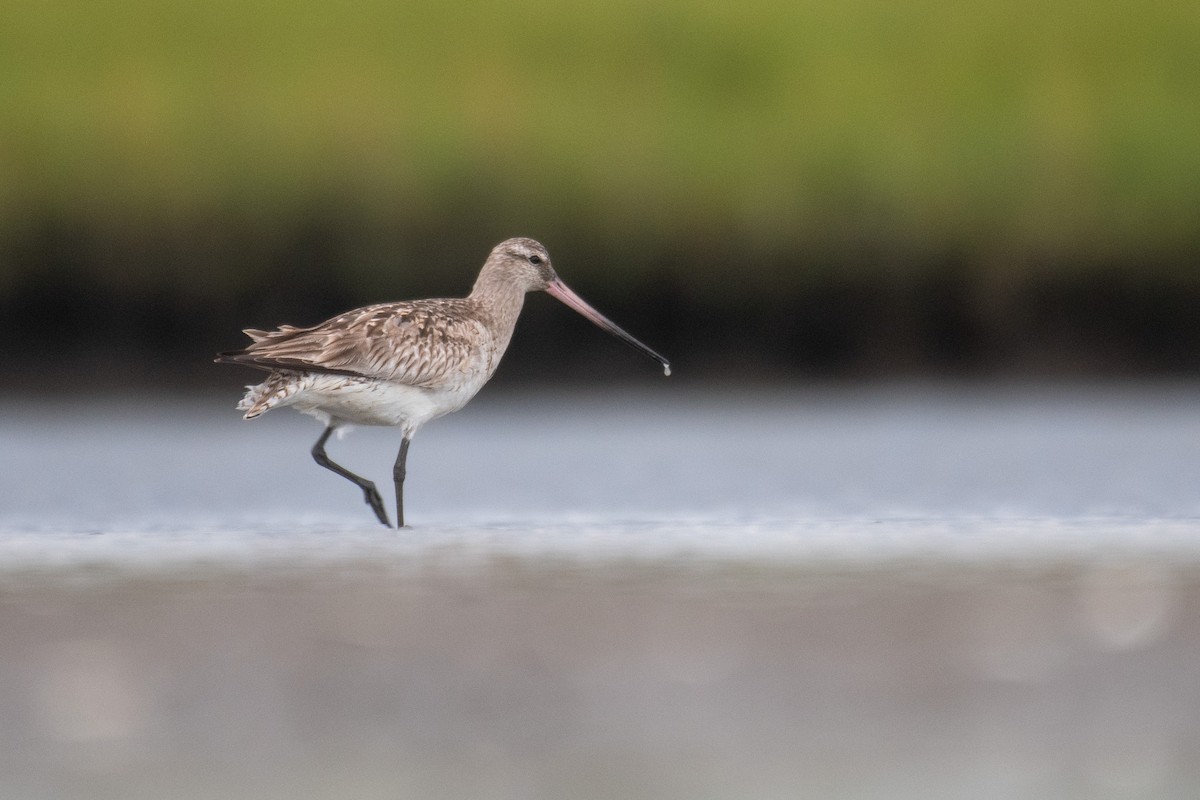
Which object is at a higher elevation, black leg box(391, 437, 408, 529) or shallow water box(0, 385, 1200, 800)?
shallow water box(0, 385, 1200, 800)

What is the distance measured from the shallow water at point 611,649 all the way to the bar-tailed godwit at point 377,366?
41cm

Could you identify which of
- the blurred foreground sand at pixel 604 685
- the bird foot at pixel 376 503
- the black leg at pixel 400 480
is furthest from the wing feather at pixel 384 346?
the blurred foreground sand at pixel 604 685

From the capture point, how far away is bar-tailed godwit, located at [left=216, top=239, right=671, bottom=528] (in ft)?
20.9

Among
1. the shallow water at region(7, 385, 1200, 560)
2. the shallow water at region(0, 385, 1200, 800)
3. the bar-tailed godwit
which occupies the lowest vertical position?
the shallow water at region(7, 385, 1200, 560)

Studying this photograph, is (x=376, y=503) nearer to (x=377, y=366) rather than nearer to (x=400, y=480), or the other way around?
(x=400, y=480)

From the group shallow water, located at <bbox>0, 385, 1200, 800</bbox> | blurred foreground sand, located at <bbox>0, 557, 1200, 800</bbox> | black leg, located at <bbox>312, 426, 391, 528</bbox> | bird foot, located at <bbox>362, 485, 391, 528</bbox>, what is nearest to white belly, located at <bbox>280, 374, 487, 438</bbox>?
black leg, located at <bbox>312, 426, 391, 528</bbox>

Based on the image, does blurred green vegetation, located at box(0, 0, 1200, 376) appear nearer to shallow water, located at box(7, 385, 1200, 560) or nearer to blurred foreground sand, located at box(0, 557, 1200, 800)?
shallow water, located at box(7, 385, 1200, 560)

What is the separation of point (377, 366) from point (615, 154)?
5611 millimetres

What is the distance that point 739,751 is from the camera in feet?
9.65

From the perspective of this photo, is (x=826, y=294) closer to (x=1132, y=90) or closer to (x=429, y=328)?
(x=1132, y=90)

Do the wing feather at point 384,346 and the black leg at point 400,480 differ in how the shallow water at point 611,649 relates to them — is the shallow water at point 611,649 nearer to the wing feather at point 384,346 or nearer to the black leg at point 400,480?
the black leg at point 400,480

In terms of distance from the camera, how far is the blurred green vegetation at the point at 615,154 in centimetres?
1143

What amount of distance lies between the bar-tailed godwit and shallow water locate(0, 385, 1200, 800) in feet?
1.34

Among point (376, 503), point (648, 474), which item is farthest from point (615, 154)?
point (376, 503)
